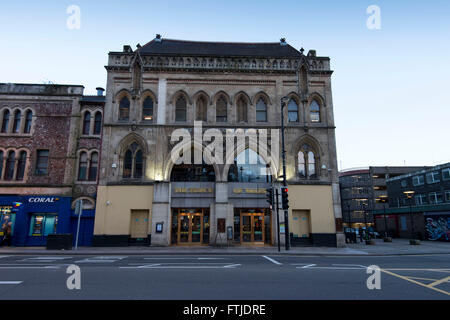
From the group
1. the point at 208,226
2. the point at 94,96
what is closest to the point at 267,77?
the point at 208,226

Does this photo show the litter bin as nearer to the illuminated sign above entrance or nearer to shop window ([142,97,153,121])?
the illuminated sign above entrance

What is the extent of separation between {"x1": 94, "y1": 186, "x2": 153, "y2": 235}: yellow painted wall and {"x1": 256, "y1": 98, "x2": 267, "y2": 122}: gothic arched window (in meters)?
11.4

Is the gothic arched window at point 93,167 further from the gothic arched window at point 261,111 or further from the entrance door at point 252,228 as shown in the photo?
the gothic arched window at point 261,111

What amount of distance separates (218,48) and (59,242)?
22664 mm

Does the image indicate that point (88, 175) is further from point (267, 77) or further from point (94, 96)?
point (267, 77)

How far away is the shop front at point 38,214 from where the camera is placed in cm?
2027

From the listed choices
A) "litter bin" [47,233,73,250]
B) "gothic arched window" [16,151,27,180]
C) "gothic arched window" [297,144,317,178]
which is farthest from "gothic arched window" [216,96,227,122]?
"gothic arched window" [16,151,27,180]

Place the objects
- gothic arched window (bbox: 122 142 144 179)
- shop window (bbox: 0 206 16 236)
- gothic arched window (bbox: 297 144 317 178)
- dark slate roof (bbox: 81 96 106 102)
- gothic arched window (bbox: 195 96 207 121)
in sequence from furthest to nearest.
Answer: gothic arched window (bbox: 195 96 207 121)
dark slate roof (bbox: 81 96 106 102)
gothic arched window (bbox: 297 144 317 178)
gothic arched window (bbox: 122 142 144 179)
shop window (bbox: 0 206 16 236)

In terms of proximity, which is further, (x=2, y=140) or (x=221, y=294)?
(x=2, y=140)

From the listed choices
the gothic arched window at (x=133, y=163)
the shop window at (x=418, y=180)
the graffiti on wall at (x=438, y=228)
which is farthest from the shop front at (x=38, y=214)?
the shop window at (x=418, y=180)

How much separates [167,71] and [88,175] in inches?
454

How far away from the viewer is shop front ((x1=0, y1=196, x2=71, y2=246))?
20.3 meters

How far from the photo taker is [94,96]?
23.7 metres

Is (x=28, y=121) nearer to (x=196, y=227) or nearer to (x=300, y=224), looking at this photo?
(x=196, y=227)
